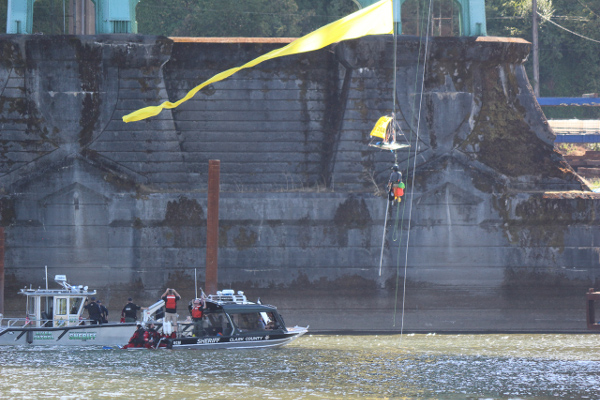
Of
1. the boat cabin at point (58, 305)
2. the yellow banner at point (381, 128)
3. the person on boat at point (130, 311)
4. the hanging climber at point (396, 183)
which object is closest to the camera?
the hanging climber at point (396, 183)

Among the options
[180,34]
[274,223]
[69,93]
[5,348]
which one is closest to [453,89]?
[274,223]

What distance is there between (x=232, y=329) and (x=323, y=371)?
4483mm

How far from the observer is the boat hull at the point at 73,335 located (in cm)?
2500

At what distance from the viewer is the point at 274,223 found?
28750mm

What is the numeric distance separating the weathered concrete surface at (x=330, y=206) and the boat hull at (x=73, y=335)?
330 cm

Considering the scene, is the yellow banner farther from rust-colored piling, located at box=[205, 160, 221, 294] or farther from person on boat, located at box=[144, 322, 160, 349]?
person on boat, located at box=[144, 322, 160, 349]

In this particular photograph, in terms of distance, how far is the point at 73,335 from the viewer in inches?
989

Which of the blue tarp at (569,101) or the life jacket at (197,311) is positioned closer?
the life jacket at (197,311)

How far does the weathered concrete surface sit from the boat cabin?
263cm

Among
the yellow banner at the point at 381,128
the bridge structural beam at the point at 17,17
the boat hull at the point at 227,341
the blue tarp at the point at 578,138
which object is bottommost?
the boat hull at the point at 227,341

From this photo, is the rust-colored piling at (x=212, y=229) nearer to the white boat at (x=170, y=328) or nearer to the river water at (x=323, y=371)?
the white boat at (x=170, y=328)

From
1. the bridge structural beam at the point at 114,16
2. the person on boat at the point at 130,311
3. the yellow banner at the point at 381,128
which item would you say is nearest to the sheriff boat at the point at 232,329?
the person on boat at the point at 130,311

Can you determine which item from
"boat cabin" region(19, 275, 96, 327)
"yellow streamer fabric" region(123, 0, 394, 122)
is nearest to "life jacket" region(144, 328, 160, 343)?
"boat cabin" region(19, 275, 96, 327)

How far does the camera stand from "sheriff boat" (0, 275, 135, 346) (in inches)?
985
